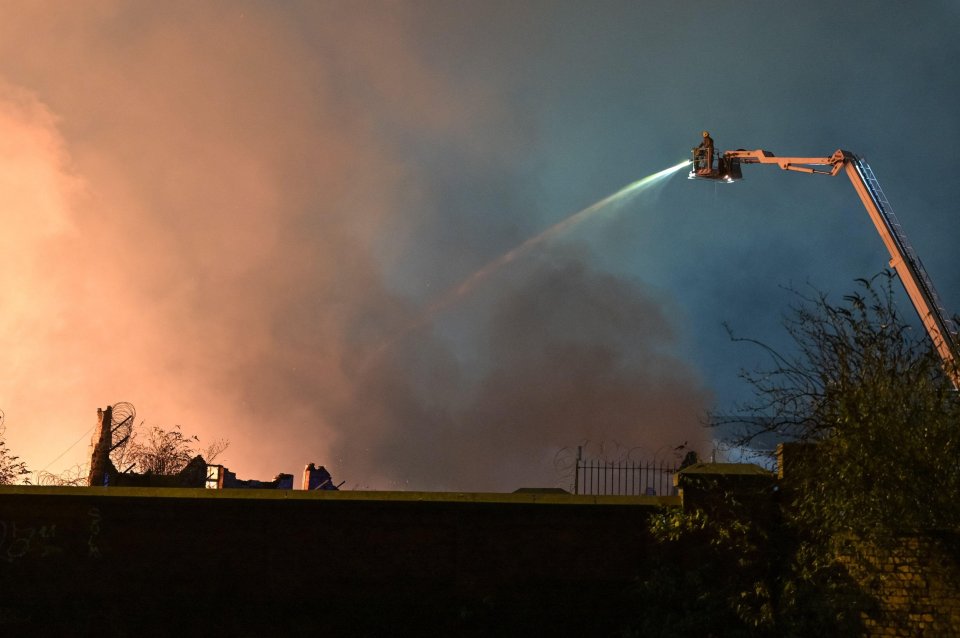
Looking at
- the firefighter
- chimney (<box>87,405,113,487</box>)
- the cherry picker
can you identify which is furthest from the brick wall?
chimney (<box>87,405,113,487</box>)

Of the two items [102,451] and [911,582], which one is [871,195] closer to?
[911,582]

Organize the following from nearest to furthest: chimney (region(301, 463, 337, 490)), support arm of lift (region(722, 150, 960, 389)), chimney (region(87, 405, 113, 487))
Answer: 1. support arm of lift (region(722, 150, 960, 389))
2. chimney (region(87, 405, 113, 487))
3. chimney (region(301, 463, 337, 490))

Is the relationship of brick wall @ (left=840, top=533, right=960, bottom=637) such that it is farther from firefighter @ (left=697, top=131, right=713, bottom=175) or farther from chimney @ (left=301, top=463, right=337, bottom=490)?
chimney @ (left=301, top=463, right=337, bottom=490)

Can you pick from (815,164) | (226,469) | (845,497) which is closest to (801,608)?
(845,497)

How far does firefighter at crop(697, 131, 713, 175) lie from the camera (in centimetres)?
2386

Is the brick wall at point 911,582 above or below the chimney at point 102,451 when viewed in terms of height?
below

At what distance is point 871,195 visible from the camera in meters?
21.2

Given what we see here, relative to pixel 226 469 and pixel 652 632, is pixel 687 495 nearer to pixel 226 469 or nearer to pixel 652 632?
pixel 652 632

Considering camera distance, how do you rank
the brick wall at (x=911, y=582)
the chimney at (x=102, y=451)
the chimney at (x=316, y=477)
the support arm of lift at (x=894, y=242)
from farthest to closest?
the chimney at (x=316, y=477)
the chimney at (x=102, y=451)
the support arm of lift at (x=894, y=242)
the brick wall at (x=911, y=582)

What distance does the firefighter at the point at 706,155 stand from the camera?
78.3 feet

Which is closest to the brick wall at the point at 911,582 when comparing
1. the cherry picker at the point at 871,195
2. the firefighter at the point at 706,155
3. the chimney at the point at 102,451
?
the cherry picker at the point at 871,195

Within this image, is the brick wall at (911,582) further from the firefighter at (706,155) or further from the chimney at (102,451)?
the chimney at (102,451)

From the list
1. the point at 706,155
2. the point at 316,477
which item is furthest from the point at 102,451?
the point at 706,155

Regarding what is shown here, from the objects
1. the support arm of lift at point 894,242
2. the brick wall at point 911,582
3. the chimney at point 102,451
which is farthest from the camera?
the chimney at point 102,451
